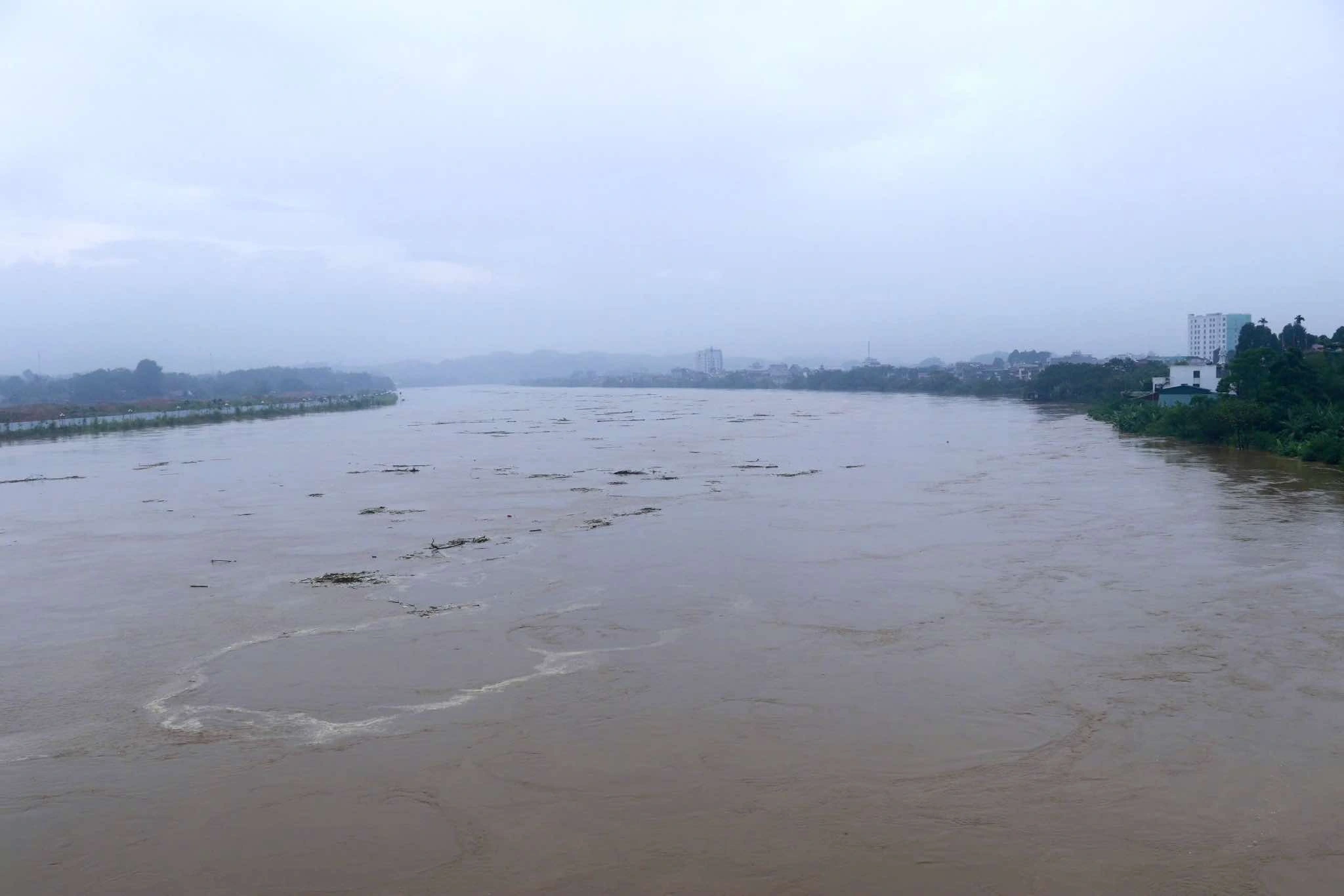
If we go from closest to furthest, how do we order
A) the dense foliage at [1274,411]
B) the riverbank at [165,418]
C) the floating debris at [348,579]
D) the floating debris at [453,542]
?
the floating debris at [348,579], the floating debris at [453,542], the dense foliage at [1274,411], the riverbank at [165,418]

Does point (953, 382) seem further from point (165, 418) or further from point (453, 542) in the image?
point (453, 542)

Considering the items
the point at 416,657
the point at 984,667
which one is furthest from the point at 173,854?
the point at 984,667

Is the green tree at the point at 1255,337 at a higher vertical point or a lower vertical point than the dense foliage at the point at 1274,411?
higher

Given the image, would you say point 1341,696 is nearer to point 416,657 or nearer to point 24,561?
point 416,657

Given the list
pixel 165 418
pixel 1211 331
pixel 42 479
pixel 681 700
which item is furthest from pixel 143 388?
pixel 1211 331

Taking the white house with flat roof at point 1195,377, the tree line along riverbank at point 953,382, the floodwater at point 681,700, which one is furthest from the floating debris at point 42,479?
the tree line along riverbank at point 953,382

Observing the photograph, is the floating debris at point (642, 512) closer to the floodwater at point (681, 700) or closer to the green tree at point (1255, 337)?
the floodwater at point (681, 700)
